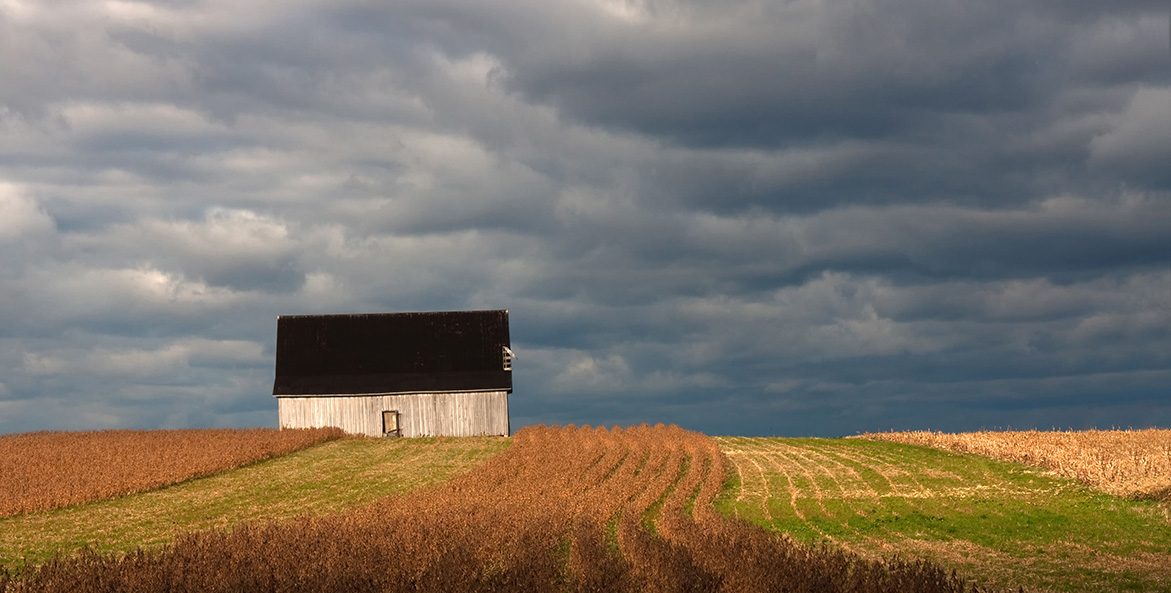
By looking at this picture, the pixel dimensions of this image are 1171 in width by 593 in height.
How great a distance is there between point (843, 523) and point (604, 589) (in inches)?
586

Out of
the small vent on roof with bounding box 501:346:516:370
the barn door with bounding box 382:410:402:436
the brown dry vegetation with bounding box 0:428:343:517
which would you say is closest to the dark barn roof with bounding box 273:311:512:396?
the small vent on roof with bounding box 501:346:516:370

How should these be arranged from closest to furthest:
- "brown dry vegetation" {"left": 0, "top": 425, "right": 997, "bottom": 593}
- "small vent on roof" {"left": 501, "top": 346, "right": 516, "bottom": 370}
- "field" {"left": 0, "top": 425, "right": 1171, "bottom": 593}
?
1. "brown dry vegetation" {"left": 0, "top": 425, "right": 997, "bottom": 593}
2. "field" {"left": 0, "top": 425, "right": 1171, "bottom": 593}
3. "small vent on roof" {"left": 501, "top": 346, "right": 516, "bottom": 370}

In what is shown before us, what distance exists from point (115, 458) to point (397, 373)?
17763mm

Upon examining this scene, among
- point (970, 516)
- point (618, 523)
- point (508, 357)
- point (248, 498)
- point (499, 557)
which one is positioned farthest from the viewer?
point (508, 357)

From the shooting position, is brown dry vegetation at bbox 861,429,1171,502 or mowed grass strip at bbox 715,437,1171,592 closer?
mowed grass strip at bbox 715,437,1171,592

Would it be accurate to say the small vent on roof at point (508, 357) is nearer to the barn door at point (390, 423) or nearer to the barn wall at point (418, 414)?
the barn wall at point (418, 414)

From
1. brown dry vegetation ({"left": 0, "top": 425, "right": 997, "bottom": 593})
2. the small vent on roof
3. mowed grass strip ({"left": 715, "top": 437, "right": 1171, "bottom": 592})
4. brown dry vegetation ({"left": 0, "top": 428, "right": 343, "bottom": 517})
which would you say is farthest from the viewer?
the small vent on roof

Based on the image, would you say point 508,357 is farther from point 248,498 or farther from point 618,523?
point 618,523

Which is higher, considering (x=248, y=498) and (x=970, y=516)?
(x=248, y=498)

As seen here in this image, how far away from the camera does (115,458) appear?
39719 millimetres

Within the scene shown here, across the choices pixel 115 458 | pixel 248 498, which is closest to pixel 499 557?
pixel 248 498

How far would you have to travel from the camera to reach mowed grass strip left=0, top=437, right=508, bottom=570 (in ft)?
81.0

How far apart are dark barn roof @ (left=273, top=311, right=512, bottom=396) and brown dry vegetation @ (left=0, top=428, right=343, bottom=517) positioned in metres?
4.42

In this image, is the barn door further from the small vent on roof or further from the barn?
the small vent on roof
